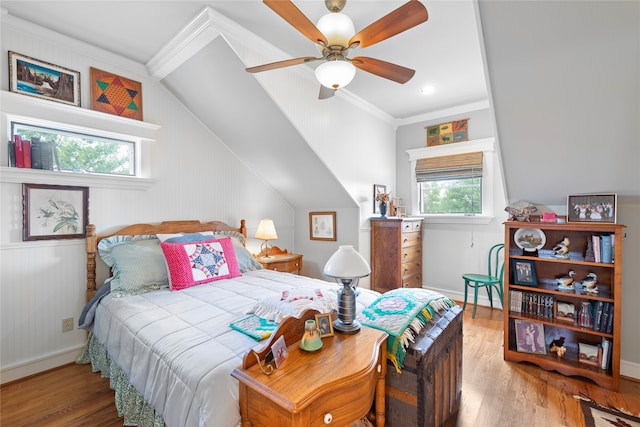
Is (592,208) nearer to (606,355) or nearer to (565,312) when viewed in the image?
(565,312)

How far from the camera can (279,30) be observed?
2.28m

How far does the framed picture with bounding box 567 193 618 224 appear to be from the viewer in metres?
2.11

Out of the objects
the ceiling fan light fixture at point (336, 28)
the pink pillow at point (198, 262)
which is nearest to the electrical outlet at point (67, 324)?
the pink pillow at point (198, 262)

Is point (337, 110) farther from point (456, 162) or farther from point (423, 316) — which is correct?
point (423, 316)

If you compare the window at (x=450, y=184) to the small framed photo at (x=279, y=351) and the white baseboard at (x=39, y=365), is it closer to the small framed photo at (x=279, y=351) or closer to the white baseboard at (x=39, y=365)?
the small framed photo at (x=279, y=351)

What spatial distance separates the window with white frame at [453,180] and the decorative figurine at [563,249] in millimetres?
1361

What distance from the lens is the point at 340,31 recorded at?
1.61 m

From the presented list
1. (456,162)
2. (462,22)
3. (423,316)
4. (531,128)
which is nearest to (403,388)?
(423,316)

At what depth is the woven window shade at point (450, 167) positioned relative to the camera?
12.5 feet

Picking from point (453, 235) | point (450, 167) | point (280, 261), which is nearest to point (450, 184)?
point (450, 167)

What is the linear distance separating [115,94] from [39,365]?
234 centimetres

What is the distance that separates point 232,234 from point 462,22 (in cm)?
294

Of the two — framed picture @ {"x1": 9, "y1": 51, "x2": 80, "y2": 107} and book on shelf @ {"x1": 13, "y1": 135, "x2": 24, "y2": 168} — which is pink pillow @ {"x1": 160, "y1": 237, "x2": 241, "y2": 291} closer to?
book on shelf @ {"x1": 13, "y1": 135, "x2": 24, "y2": 168}

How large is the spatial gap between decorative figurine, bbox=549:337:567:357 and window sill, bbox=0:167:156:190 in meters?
3.86
